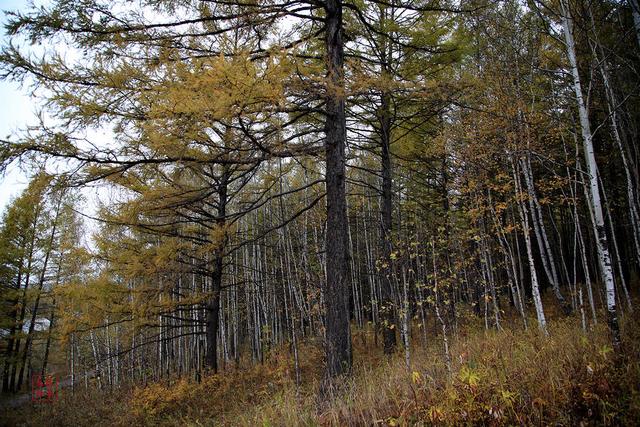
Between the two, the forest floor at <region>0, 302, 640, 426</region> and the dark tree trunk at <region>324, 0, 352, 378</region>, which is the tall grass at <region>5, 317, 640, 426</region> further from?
the dark tree trunk at <region>324, 0, 352, 378</region>

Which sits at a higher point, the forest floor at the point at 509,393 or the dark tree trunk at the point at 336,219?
the dark tree trunk at the point at 336,219

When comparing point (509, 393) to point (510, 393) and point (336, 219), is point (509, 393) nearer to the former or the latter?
point (510, 393)

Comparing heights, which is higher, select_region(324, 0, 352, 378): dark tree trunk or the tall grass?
select_region(324, 0, 352, 378): dark tree trunk

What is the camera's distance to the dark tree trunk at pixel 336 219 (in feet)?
15.2

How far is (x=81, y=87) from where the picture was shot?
455 cm

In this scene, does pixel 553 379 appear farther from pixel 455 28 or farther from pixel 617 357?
pixel 455 28

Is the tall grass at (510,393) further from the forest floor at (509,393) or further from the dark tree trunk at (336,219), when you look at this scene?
the dark tree trunk at (336,219)

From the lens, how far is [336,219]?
16.3 feet

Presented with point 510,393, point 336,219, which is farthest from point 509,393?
point 336,219

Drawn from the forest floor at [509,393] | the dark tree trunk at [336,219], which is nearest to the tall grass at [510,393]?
the forest floor at [509,393]

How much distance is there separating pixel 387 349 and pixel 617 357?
5.42 m

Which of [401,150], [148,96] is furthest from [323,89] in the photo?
[401,150]

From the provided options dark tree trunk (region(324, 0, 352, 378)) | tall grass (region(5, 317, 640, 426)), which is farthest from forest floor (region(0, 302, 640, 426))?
dark tree trunk (region(324, 0, 352, 378))

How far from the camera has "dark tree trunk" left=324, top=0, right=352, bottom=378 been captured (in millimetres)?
4633
